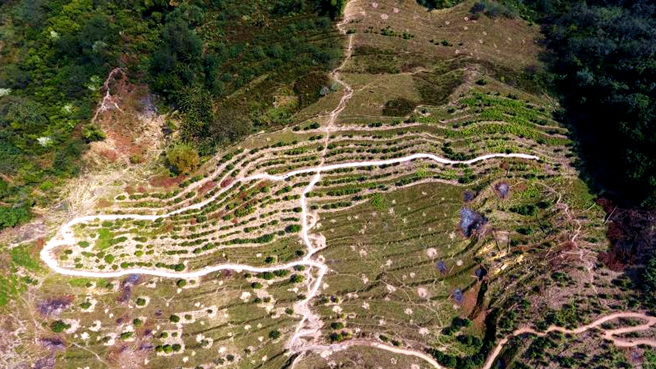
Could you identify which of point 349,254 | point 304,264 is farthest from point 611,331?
point 304,264

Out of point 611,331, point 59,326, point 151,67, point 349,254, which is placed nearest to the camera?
point 59,326

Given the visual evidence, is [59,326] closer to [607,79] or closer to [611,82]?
[611,82]

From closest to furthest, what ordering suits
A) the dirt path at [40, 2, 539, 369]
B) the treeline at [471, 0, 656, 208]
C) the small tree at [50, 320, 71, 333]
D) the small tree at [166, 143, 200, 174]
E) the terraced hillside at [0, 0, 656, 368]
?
1. the small tree at [50, 320, 71, 333]
2. the terraced hillside at [0, 0, 656, 368]
3. the dirt path at [40, 2, 539, 369]
4. the small tree at [166, 143, 200, 174]
5. the treeline at [471, 0, 656, 208]

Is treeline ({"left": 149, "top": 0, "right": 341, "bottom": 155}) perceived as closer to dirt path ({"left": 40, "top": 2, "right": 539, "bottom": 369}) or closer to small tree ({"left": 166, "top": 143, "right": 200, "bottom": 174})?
small tree ({"left": 166, "top": 143, "right": 200, "bottom": 174})

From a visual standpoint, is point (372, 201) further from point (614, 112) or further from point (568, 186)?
point (614, 112)

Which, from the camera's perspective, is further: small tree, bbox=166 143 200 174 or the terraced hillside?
small tree, bbox=166 143 200 174

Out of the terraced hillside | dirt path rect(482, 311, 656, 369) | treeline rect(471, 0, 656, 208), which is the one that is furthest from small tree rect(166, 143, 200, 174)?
treeline rect(471, 0, 656, 208)

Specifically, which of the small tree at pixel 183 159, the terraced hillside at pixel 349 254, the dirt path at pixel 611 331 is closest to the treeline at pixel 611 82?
the terraced hillside at pixel 349 254
